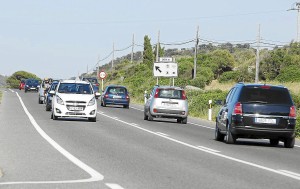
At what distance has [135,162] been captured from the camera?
48.2ft

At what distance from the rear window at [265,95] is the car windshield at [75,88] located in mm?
12251

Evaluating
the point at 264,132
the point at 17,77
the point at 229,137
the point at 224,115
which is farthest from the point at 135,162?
the point at 17,77

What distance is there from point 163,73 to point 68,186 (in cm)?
4895

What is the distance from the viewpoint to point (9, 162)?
46.4ft

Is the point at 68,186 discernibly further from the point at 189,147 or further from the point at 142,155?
the point at 189,147

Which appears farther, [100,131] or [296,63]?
[296,63]

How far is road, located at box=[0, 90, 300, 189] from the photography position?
37.7ft

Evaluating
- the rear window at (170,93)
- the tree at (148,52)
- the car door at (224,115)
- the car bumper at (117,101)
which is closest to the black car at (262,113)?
the car door at (224,115)

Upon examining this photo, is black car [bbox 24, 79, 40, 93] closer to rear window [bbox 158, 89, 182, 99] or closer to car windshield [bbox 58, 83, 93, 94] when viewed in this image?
rear window [bbox 158, 89, 182, 99]

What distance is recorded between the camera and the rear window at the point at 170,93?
113 feet

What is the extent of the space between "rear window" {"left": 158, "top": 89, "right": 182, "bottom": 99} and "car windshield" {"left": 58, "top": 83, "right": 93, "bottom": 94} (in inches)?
146

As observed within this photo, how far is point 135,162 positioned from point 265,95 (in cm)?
728

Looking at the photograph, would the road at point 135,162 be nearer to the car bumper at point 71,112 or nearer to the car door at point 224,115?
the car door at point 224,115

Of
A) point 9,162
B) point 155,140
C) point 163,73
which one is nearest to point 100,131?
point 155,140
